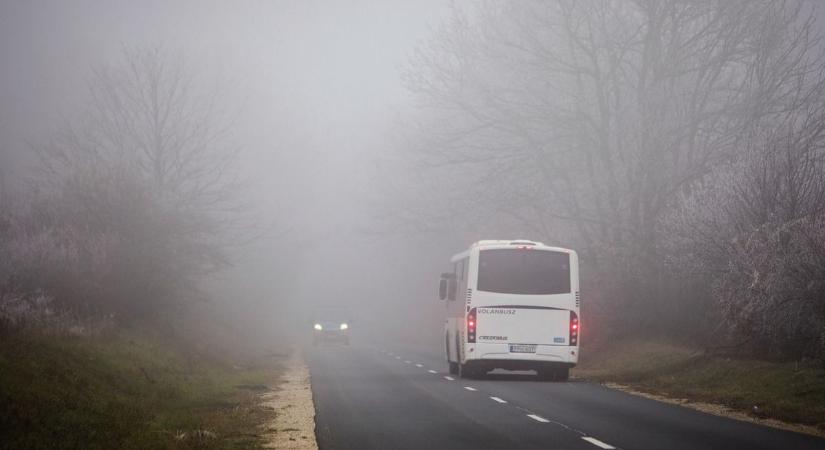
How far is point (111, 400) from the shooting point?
55.0 feet

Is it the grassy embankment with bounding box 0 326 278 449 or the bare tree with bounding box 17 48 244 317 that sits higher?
the bare tree with bounding box 17 48 244 317

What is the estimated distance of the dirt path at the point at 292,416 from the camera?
14603 mm

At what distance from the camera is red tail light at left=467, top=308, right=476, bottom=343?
89.4 ft

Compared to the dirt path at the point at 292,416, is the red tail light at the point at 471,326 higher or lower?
higher

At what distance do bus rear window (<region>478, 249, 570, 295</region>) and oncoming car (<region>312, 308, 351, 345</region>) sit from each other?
135ft

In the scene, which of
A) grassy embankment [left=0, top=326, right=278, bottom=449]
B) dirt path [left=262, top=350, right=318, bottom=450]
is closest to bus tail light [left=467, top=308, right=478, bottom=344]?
dirt path [left=262, top=350, right=318, bottom=450]

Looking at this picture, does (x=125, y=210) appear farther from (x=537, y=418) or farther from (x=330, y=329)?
(x=330, y=329)

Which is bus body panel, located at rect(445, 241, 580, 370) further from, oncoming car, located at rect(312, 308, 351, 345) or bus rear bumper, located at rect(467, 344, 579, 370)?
oncoming car, located at rect(312, 308, 351, 345)

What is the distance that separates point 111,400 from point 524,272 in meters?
13.2

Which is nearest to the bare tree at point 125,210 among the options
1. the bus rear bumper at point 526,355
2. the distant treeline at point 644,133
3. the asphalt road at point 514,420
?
the asphalt road at point 514,420

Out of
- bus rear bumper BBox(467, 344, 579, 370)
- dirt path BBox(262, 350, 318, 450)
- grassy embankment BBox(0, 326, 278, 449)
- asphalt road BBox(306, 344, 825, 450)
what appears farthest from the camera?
bus rear bumper BBox(467, 344, 579, 370)

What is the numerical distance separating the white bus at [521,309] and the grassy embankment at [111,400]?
5.72 m

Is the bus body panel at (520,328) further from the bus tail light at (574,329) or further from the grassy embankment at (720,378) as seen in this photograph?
the grassy embankment at (720,378)

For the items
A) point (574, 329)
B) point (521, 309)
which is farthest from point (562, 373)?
point (521, 309)
